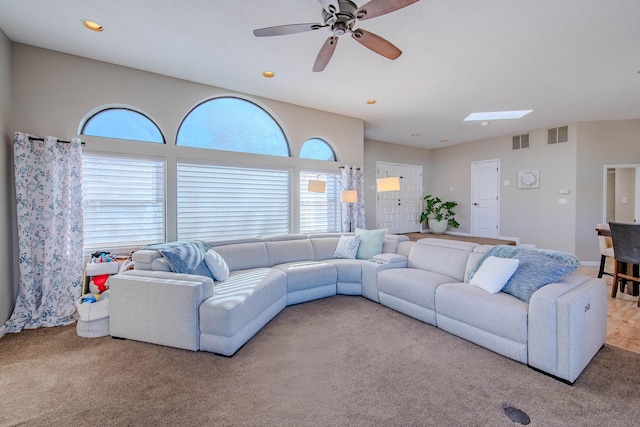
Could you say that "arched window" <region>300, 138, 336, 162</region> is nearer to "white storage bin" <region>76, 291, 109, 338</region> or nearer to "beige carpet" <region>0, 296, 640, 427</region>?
"beige carpet" <region>0, 296, 640, 427</region>

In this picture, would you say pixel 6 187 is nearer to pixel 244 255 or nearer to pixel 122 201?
pixel 122 201

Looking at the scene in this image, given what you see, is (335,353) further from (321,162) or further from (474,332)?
(321,162)

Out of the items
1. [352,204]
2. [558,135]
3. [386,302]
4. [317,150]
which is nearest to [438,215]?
[558,135]

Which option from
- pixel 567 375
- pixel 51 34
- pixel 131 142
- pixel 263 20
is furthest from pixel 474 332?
pixel 51 34

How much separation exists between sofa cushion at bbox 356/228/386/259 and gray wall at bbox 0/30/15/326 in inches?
154

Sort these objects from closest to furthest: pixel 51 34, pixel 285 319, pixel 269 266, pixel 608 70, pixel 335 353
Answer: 1. pixel 335 353
2. pixel 51 34
3. pixel 285 319
4. pixel 608 70
5. pixel 269 266

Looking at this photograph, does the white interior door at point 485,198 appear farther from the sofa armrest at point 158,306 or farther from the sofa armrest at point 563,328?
the sofa armrest at point 158,306

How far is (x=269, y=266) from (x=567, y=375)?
9.89 ft

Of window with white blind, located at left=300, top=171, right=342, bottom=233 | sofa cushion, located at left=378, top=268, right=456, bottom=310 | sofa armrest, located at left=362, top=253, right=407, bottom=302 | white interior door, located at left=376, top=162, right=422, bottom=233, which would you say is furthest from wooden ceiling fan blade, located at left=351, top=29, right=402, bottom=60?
white interior door, located at left=376, top=162, right=422, bottom=233

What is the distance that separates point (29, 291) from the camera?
113 inches

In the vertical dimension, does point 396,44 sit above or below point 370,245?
above

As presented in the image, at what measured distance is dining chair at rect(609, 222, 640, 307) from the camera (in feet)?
10.7

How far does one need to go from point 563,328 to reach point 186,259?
314 centimetres

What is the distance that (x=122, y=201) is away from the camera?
3473 mm
